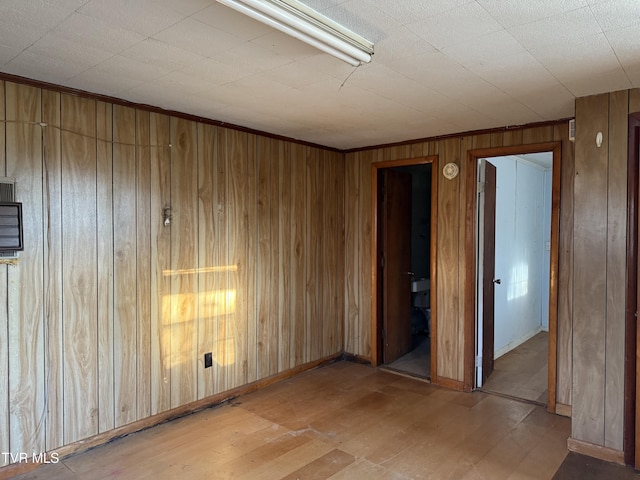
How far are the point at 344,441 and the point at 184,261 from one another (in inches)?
68.0

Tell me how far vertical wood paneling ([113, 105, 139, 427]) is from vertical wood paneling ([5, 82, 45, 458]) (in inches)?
16.9

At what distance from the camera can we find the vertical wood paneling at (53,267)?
8.11 ft

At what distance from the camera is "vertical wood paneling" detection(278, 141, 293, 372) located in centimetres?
393

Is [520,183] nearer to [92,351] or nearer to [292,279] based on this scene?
[292,279]

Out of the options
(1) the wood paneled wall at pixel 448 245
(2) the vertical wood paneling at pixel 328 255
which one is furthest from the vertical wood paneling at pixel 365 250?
(2) the vertical wood paneling at pixel 328 255

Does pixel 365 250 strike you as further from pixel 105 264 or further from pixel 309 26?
pixel 309 26

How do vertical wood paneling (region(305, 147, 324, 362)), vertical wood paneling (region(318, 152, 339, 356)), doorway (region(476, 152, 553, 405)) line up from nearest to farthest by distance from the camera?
doorway (region(476, 152, 553, 405)) → vertical wood paneling (region(305, 147, 324, 362)) → vertical wood paneling (region(318, 152, 339, 356))

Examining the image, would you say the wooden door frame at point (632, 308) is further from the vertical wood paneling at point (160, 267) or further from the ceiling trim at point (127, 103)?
the vertical wood paneling at point (160, 267)

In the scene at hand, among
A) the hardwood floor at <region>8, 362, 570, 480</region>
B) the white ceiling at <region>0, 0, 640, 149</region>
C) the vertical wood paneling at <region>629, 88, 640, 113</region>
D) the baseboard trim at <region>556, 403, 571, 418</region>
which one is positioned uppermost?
the white ceiling at <region>0, 0, 640, 149</region>

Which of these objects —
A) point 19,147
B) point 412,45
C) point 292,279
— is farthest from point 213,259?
point 412,45

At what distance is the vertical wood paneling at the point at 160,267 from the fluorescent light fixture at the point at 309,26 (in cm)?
165

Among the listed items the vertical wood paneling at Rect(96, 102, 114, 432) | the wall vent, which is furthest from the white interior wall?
the wall vent

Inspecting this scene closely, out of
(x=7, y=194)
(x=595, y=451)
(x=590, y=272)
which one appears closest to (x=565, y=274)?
(x=590, y=272)

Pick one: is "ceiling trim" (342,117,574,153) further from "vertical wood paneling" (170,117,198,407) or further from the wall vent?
the wall vent
